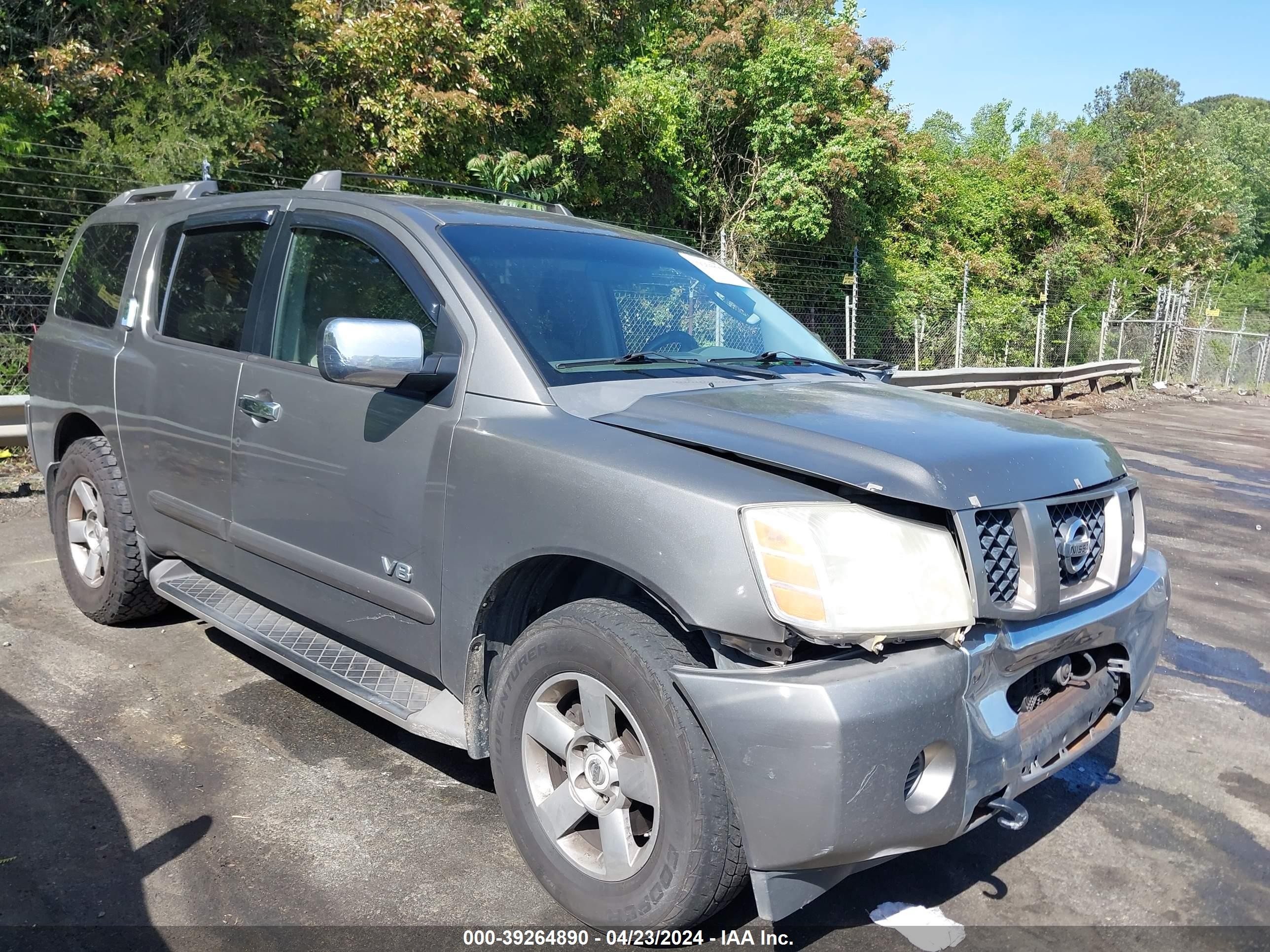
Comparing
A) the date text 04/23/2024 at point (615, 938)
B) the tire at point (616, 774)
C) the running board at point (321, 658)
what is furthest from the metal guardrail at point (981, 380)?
the date text 04/23/2024 at point (615, 938)

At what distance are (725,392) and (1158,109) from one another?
76055 millimetres

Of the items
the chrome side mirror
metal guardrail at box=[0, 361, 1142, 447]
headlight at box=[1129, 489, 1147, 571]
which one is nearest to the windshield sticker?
the chrome side mirror

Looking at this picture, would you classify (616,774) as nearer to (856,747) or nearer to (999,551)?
(856,747)

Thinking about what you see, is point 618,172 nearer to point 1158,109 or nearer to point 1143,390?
point 1143,390

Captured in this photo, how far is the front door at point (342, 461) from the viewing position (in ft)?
9.66

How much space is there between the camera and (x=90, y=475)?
4.46 metres

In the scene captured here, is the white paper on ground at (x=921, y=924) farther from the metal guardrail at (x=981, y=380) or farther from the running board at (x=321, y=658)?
the metal guardrail at (x=981, y=380)

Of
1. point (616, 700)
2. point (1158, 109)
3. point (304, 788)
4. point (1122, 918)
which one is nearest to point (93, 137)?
point (304, 788)

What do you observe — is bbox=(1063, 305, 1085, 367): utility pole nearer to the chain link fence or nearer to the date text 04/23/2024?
the chain link fence

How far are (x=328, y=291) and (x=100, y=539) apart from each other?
79.0 inches

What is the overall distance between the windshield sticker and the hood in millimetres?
1060

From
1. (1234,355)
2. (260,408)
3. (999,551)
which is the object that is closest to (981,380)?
(260,408)

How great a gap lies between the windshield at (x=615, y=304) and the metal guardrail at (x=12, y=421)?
522 centimetres

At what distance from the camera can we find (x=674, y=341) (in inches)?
135
